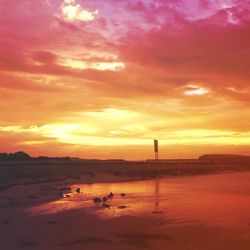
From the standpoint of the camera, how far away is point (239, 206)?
64.6 feet

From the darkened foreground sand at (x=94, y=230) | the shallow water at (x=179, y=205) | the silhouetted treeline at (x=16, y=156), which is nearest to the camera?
the darkened foreground sand at (x=94, y=230)

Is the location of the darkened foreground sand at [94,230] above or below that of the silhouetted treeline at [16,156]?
below

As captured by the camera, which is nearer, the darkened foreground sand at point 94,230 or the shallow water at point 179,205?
the darkened foreground sand at point 94,230

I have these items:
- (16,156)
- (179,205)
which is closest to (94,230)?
(179,205)

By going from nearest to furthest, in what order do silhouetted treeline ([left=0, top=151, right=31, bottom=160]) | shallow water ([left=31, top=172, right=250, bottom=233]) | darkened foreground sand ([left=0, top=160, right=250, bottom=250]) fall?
1. darkened foreground sand ([left=0, top=160, right=250, bottom=250])
2. shallow water ([left=31, top=172, right=250, bottom=233])
3. silhouetted treeline ([left=0, top=151, right=31, bottom=160])

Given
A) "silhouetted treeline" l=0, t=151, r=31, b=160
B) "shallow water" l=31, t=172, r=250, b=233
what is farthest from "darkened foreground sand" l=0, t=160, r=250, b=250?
"silhouetted treeline" l=0, t=151, r=31, b=160

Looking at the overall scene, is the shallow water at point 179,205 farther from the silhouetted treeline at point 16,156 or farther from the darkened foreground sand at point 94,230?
the silhouetted treeline at point 16,156

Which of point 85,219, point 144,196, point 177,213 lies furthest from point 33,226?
point 144,196

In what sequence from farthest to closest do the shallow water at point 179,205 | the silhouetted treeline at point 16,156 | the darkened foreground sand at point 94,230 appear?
the silhouetted treeline at point 16,156
the shallow water at point 179,205
the darkened foreground sand at point 94,230

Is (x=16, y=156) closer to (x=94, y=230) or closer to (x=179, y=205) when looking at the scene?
(x=179, y=205)

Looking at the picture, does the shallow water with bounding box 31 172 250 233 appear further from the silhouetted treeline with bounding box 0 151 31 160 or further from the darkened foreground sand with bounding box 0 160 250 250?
the silhouetted treeline with bounding box 0 151 31 160

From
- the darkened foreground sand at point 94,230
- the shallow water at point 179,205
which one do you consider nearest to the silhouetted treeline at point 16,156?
the shallow water at point 179,205

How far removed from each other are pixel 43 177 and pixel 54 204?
15.4 meters

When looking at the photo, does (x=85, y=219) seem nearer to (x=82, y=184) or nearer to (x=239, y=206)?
(x=239, y=206)
